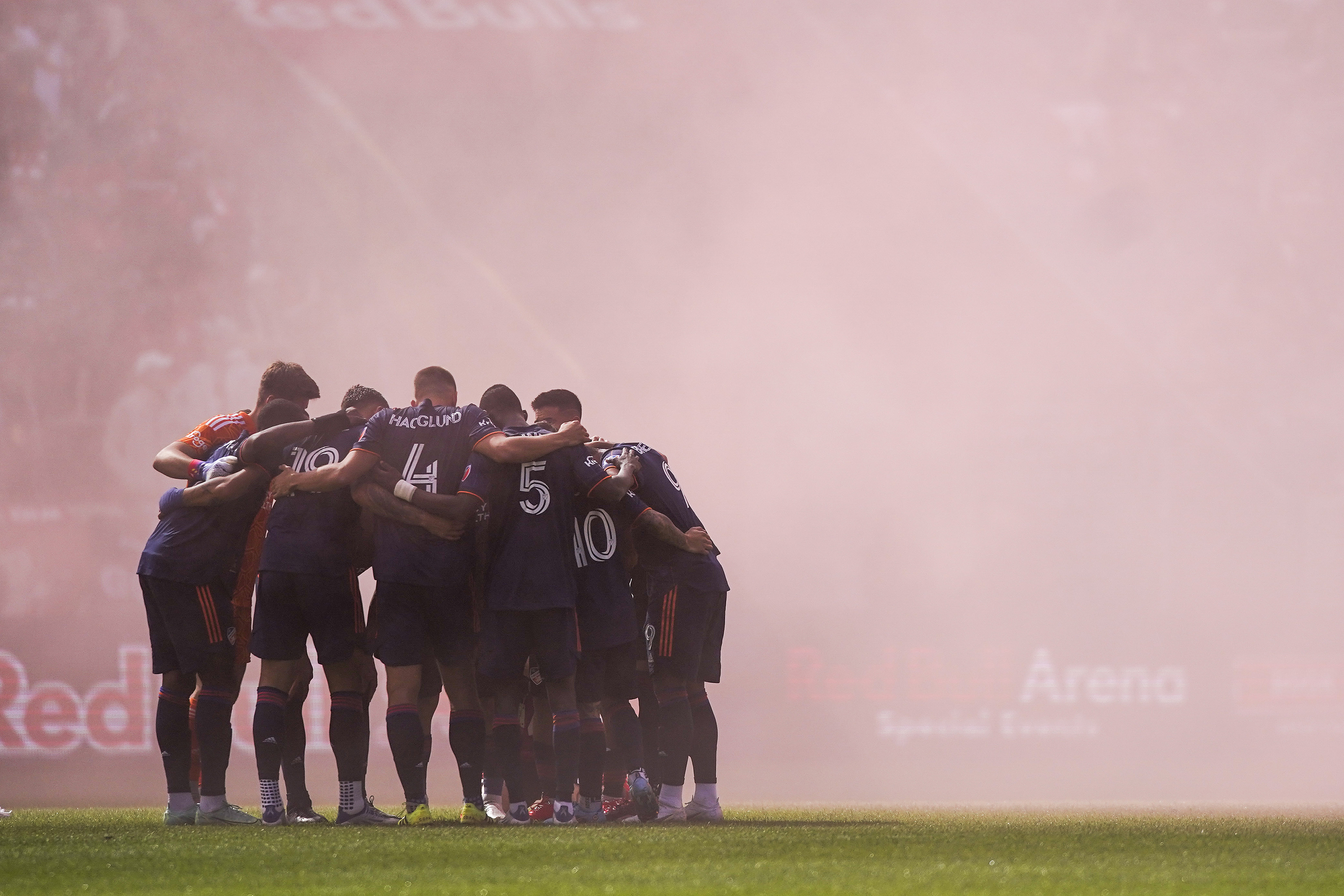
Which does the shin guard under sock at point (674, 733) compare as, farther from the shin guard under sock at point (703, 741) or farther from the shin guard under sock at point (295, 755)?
the shin guard under sock at point (295, 755)

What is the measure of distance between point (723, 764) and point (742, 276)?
7.95 metres

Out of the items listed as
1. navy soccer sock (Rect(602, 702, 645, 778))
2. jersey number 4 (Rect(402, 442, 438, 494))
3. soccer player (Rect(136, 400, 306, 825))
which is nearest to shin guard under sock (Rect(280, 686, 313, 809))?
soccer player (Rect(136, 400, 306, 825))

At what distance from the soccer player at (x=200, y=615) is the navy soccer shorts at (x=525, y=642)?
40.8 inches

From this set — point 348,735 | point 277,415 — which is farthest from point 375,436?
point 348,735

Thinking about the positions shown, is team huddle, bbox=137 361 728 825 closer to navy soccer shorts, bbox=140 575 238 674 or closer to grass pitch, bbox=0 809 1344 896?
navy soccer shorts, bbox=140 575 238 674

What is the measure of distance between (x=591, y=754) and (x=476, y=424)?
1.34 meters

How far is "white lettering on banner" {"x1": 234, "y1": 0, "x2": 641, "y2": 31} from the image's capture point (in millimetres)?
17656

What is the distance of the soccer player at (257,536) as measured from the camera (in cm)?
488

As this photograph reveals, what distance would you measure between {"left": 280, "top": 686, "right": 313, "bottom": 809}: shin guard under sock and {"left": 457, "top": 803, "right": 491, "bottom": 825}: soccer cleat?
776mm

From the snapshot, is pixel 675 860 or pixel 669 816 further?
pixel 669 816

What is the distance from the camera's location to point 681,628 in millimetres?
5008

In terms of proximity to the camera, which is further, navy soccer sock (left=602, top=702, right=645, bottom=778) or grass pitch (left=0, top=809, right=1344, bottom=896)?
navy soccer sock (left=602, top=702, right=645, bottom=778)

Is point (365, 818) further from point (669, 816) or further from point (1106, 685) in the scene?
point (1106, 685)

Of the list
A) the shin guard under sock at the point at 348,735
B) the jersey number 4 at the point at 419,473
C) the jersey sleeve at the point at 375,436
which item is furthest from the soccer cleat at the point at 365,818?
the jersey sleeve at the point at 375,436
